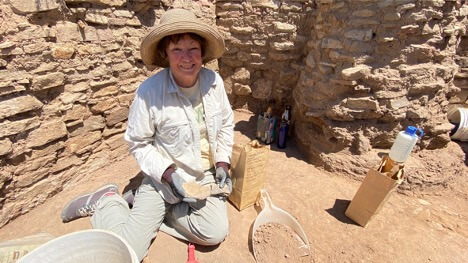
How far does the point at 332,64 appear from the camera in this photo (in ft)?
9.31

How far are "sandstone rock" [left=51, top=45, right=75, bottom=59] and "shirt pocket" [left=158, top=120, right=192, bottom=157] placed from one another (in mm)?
1194

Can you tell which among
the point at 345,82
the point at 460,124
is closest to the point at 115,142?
the point at 345,82

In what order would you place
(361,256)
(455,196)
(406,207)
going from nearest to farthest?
(361,256)
(406,207)
(455,196)

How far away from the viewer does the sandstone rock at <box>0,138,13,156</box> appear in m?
2.00

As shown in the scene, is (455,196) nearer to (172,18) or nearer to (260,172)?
(260,172)

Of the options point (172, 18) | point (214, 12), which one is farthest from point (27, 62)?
point (214, 12)

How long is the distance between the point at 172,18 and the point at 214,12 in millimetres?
2388

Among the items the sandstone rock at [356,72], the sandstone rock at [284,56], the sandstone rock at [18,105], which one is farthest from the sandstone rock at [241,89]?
the sandstone rock at [18,105]

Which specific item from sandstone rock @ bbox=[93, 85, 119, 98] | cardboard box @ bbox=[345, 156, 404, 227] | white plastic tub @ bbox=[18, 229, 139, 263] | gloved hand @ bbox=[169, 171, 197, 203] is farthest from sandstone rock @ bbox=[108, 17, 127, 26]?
cardboard box @ bbox=[345, 156, 404, 227]

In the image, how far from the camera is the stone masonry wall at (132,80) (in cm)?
211

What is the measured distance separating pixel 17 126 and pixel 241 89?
2914mm

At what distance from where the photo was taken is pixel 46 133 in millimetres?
2283

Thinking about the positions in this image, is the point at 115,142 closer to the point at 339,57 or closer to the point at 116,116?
the point at 116,116

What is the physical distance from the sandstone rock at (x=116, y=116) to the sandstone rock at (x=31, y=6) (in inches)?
43.1
